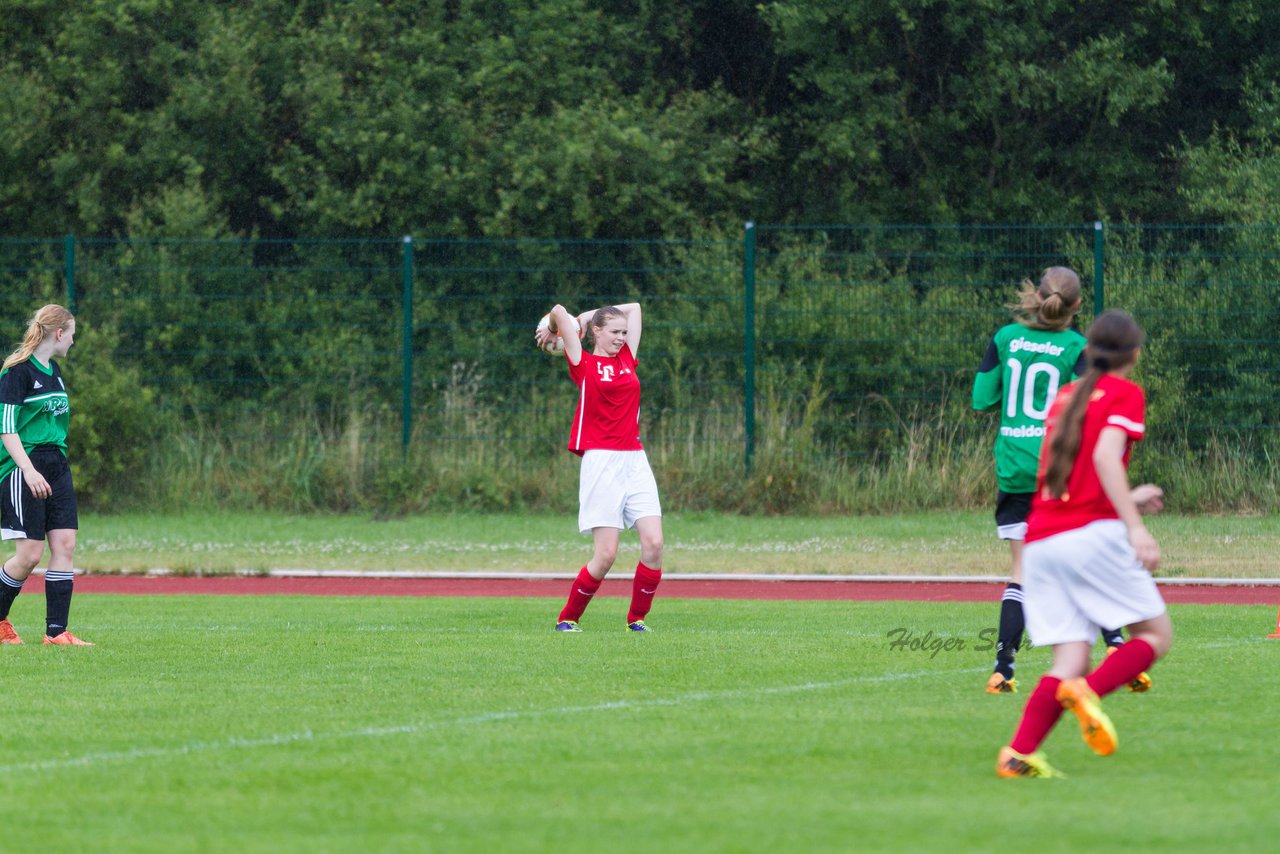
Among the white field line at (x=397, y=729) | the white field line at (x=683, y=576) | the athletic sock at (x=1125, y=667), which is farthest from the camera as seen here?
the white field line at (x=683, y=576)

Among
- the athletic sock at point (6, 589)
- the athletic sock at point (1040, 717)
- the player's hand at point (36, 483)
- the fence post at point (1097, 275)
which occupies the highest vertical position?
the fence post at point (1097, 275)

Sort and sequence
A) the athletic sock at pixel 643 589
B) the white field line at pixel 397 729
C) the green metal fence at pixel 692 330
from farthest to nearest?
1. the green metal fence at pixel 692 330
2. the athletic sock at pixel 643 589
3. the white field line at pixel 397 729

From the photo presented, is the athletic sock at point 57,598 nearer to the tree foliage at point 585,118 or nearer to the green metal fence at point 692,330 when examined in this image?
the green metal fence at point 692,330

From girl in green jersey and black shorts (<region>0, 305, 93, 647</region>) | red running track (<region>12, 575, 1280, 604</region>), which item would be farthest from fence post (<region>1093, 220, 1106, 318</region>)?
girl in green jersey and black shorts (<region>0, 305, 93, 647</region>)

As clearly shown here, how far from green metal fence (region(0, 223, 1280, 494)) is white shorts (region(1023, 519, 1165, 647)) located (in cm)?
1425

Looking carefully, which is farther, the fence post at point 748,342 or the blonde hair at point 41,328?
the fence post at point 748,342

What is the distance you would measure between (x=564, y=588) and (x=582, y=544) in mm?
3052

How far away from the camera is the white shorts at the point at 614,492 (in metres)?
10.8

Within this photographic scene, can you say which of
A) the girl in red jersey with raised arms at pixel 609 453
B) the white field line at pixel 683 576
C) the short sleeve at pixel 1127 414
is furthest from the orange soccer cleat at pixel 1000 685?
the white field line at pixel 683 576

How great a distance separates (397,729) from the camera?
7.40 metres

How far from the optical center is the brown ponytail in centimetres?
620

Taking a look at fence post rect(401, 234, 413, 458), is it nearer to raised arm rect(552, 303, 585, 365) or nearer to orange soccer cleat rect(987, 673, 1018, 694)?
raised arm rect(552, 303, 585, 365)

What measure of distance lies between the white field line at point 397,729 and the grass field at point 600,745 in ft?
0.07

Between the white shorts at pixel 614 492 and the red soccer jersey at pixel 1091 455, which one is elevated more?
the red soccer jersey at pixel 1091 455
